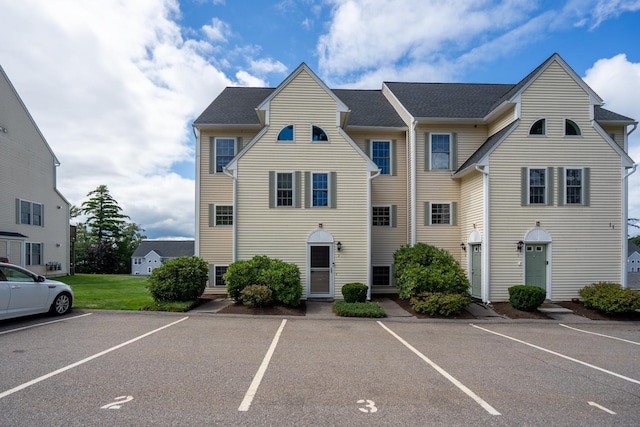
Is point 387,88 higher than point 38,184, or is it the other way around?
point 387,88

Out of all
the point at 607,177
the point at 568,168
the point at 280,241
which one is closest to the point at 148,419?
the point at 280,241

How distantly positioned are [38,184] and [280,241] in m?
18.1

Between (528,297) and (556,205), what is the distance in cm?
444

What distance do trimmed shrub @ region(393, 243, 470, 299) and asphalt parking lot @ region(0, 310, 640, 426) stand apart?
2990 mm

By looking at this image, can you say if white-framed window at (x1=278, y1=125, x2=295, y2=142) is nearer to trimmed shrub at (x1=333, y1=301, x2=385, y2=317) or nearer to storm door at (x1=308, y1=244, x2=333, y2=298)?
storm door at (x1=308, y1=244, x2=333, y2=298)

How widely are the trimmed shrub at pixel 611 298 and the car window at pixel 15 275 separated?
18027mm

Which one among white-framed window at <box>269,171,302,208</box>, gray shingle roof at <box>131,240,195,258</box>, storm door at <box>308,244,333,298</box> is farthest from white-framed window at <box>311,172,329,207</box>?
gray shingle roof at <box>131,240,195,258</box>

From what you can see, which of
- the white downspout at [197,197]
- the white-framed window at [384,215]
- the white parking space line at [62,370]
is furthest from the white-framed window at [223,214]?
the white parking space line at [62,370]

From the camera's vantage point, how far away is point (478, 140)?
16.5m

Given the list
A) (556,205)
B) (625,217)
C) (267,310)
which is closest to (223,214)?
(267,310)

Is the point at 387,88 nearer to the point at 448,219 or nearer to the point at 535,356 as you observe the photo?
the point at 448,219

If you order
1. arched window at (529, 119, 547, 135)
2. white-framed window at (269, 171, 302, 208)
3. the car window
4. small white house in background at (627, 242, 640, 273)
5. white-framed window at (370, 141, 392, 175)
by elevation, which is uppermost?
arched window at (529, 119, 547, 135)

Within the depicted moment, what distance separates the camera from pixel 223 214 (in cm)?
1641

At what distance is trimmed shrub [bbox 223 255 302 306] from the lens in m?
12.3
